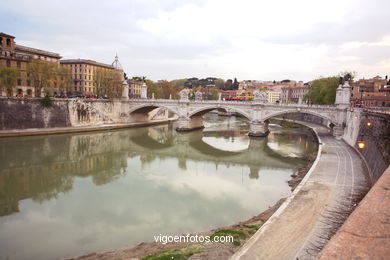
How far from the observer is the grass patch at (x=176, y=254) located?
6.85 meters

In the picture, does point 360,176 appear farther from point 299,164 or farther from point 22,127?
point 22,127

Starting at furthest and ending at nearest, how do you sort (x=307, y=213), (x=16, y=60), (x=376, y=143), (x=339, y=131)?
1. (x=16, y=60)
2. (x=339, y=131)
3. (x=376, y=143)
4. (x=307, y=213)

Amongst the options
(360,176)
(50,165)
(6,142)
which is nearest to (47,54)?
(6,142)

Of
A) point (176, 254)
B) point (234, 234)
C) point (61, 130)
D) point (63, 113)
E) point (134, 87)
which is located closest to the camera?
point (176, 254)

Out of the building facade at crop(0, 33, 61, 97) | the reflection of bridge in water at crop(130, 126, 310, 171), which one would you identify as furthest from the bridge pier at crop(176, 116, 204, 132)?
the building facade at crop(0, 33, 61, 97)

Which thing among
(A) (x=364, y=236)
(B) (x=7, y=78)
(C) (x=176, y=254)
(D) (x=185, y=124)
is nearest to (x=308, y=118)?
(D) (x=185, y=124)

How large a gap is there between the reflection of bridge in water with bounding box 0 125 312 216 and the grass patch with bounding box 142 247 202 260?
7637 mm

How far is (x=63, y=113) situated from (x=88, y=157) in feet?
44.5

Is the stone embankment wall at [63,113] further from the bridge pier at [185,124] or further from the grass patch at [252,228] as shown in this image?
the grass patch at [252,228]

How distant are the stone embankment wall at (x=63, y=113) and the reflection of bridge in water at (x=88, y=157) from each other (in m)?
3.07

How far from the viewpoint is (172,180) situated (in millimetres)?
15953

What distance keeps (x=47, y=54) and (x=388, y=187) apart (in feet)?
160

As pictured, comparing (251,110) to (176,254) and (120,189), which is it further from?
(176,254)

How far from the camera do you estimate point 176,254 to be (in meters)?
7.05
